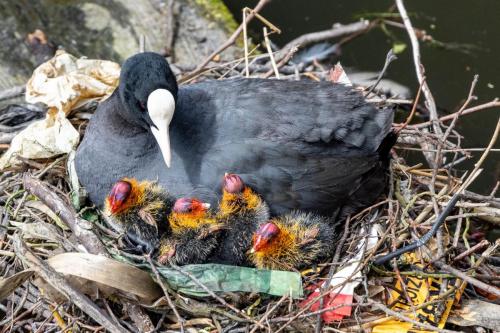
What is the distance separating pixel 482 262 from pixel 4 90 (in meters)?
2.66

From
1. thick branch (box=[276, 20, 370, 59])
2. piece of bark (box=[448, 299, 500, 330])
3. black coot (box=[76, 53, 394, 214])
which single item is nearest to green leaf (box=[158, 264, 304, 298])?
black coot (box=[76, 53, 394, 214])

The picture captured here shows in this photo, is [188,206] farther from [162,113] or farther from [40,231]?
[40,231]

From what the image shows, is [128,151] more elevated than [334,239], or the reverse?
[128,151]

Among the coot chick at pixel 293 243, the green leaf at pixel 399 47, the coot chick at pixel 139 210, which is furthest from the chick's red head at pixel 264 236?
the green leaf at pixel 399 47

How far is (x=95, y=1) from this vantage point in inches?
167

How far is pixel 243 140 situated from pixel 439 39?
9.48 feet

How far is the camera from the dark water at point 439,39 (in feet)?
14.9

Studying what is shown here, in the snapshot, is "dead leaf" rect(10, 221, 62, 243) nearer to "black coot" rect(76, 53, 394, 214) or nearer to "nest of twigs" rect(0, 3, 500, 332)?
"nest of twigs" rect(0, 3, 500, 332)

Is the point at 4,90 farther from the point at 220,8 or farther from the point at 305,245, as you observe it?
the point at 305,245

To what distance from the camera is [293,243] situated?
2537 millimetres

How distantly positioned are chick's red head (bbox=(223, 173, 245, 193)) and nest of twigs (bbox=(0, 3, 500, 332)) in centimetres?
39

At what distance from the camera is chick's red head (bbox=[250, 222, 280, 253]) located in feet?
7.91

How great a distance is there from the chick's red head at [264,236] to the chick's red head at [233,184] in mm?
170

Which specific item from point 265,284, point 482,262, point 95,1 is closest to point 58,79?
point 95,1
